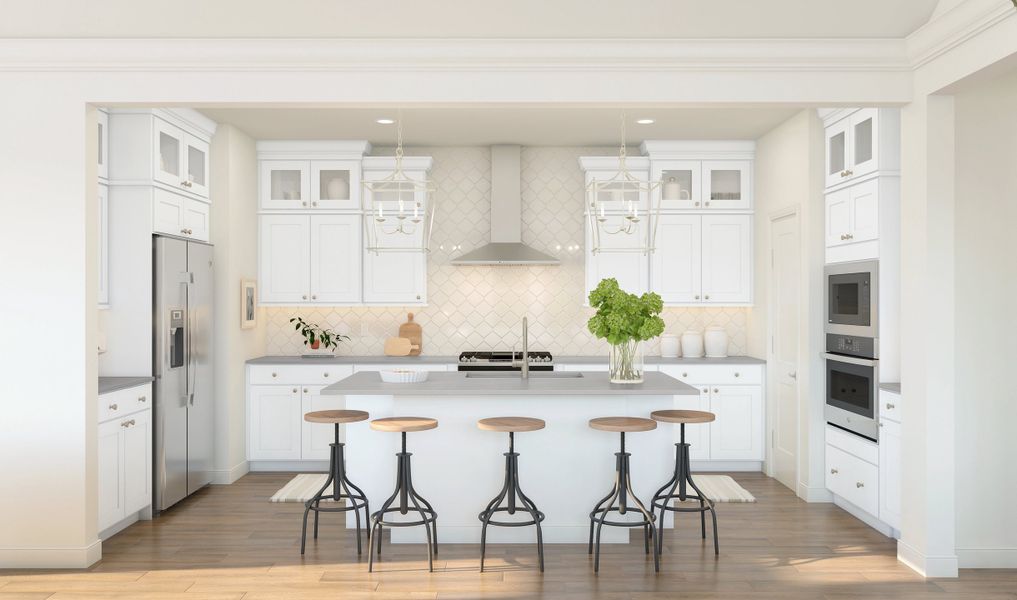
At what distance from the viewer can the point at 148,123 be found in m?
5.01

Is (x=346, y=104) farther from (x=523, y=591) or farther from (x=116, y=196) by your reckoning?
(x=523, y=591)

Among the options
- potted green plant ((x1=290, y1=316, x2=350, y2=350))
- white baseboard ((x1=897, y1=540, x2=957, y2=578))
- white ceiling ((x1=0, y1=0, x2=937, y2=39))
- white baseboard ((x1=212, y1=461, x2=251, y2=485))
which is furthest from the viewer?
potted green plant ((x1=290, y1=316, x2=350, y2=350))

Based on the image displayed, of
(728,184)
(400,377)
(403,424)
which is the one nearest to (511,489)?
(403,424)

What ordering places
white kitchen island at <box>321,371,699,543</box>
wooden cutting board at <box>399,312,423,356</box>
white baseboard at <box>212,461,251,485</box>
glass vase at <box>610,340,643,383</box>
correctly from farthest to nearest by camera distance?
wooden cutting board at <box>399,312,423,356</box>
white baseboard at <box>212,461,251,485</box>
glass vase at <box>610,340,643,383</box>
white kitchen island at <box>321,371,699,543</box>

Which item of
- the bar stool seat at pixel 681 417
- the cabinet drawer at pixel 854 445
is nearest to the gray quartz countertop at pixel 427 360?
the cabinet drawer at pixel 854 445

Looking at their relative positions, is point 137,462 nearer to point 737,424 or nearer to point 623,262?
point 623,262

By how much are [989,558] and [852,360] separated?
1.38 meters

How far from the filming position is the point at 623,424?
414cm

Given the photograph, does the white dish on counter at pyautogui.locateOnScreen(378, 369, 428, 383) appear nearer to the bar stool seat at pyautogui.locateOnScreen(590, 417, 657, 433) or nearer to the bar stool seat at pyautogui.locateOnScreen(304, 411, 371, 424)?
the bar stool seat at pyautogui.locateOnScreen(304, 411, 371, 424)

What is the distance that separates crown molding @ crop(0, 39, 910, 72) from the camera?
155 inches

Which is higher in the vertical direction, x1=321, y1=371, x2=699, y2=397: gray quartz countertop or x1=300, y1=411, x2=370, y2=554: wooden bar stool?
x1=321, y1=371, x2=699, y2=397: gray quartz countertop

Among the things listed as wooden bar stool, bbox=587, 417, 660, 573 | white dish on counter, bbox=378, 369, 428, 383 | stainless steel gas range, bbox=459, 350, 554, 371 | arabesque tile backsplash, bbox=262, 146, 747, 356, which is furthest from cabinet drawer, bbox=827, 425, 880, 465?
white dish on counter, bbox=378, 369, 428, 383

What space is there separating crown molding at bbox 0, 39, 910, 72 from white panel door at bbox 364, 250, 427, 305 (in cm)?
285

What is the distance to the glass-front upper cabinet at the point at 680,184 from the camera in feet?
21.8
